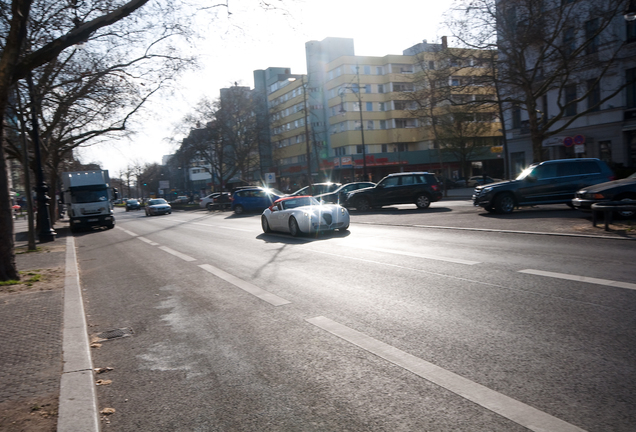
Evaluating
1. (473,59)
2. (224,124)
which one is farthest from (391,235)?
(224,124)

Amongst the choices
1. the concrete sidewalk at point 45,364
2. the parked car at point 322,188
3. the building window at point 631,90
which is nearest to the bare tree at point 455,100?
the building window at point 631,90

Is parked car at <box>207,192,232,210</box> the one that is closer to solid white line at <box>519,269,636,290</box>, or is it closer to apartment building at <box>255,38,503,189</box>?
apartment building at <box>255,38,503,189</box>

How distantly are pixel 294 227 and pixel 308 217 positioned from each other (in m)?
0.70

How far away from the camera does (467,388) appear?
355cm

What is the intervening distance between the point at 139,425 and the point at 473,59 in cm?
2722

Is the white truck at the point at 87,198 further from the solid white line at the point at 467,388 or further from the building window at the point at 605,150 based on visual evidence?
the building window at the point at 605,150

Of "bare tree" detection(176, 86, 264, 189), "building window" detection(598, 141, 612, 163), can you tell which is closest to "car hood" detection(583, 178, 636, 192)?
Answer: "building window" detection(598, 141, 612, 163)

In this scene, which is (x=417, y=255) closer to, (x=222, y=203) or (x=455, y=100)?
(x=222, y=203)

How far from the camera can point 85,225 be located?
28422 mm

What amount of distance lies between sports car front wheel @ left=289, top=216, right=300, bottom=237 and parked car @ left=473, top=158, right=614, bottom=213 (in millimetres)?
7622

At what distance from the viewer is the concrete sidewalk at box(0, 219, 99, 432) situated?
138 inches

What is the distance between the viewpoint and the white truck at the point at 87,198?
28.1 metres

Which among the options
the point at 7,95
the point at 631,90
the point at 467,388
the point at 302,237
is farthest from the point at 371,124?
the point at 467,388

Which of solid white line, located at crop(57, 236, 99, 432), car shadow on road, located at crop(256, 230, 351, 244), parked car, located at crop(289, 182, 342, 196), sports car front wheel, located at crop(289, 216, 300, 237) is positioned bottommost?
solid white line, located at crop(57, 236, 99, 432)
